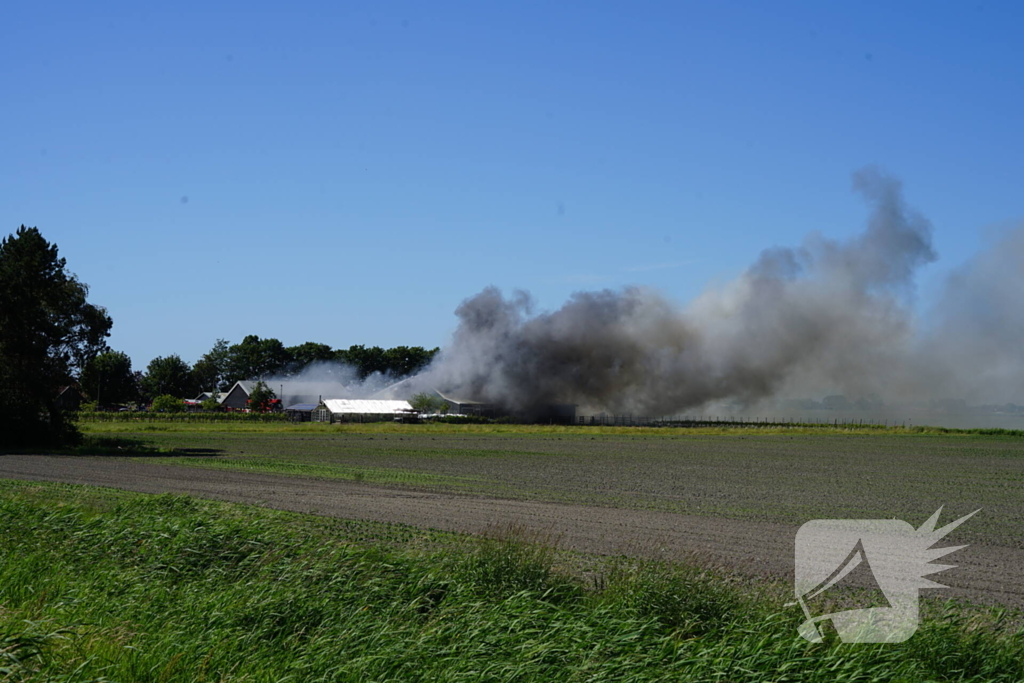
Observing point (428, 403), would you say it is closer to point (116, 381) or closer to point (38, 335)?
point (116, 381)

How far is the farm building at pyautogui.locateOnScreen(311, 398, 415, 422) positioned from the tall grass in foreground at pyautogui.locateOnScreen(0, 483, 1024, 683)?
116 metres

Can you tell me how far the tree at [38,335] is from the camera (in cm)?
5388

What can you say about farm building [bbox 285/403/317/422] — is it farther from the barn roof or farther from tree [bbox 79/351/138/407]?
tree [bbox 79/351/138/407]

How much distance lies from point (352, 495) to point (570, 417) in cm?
10714

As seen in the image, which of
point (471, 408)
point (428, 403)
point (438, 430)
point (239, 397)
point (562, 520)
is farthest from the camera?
point (239, 397)

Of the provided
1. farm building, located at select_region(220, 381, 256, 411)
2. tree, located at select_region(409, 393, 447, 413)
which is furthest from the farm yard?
farm building, located at select_region(220, 381, 256, 411)

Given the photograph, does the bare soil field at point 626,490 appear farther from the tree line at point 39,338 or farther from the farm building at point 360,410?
the farm building at point 360,410

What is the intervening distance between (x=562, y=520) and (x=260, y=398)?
13889cm

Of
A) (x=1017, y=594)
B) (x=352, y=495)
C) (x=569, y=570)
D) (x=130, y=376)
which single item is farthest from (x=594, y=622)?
(x=130, y=376)

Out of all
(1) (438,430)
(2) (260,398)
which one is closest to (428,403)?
(2) (260,398)

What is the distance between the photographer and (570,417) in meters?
137

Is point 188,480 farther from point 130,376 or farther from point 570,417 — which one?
point 130,376

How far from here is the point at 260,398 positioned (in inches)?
6176

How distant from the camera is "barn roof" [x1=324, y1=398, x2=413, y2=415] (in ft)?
433
